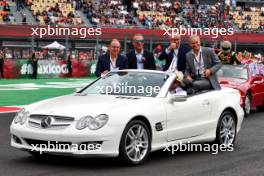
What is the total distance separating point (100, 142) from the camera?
7531 mm

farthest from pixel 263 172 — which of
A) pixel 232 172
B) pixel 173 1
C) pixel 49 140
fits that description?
pixel 173 1

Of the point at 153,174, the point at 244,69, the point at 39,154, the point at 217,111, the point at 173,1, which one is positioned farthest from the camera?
the point at 173,1

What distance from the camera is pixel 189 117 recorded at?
8.81 meters

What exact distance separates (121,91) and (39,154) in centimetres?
147

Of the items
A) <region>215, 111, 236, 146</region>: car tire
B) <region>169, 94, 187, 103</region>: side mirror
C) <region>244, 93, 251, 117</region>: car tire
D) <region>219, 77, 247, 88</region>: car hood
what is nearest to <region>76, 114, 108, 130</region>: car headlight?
<region>169, 94, 187, 103</region>: side mirror

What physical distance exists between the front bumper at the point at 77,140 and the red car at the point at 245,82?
7.97m

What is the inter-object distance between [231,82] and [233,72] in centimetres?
64

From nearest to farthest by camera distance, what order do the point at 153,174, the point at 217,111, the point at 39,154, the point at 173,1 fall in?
1. the point at 153,174
2. the point at 39,154
3. the point at 217,111
4. the point at 173,1

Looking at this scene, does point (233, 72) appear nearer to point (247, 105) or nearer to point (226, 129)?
point (247, 105)

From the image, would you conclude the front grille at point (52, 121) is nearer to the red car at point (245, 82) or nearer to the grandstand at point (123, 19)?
the red car at point (245, 82)

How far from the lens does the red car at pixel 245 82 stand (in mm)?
15266

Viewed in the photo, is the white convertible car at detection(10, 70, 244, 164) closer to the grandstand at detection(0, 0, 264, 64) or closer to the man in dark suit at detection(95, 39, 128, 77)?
the man in dark suit at detection(95, 39, 128, 77)

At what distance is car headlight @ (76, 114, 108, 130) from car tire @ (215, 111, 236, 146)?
2537mm

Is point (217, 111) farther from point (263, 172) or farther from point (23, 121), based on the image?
point (23, 121)
